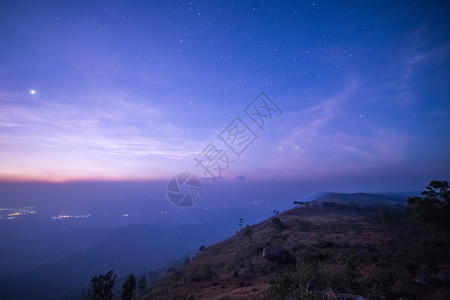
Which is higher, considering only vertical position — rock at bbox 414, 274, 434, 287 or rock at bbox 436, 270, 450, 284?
rock at bbox 436, 270, 450, 284

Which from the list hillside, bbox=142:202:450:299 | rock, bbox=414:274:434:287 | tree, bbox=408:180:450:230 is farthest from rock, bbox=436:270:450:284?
tree, bbox=408:180:450:230

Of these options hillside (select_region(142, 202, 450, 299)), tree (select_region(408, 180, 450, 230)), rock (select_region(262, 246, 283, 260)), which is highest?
tree (select_region(408, 180, 450, 230))

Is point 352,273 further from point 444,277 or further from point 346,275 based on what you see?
point 444,277

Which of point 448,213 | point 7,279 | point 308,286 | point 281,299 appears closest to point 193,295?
point 281,299

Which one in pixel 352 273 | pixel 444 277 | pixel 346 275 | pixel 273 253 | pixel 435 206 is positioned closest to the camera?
pixel 352 273

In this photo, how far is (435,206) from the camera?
25.9 meters

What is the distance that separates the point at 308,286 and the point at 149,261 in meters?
207

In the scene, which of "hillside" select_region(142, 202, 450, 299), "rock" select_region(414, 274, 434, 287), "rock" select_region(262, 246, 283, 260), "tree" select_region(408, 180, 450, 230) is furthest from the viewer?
"rock" select_region(262, 246, 283, 260)

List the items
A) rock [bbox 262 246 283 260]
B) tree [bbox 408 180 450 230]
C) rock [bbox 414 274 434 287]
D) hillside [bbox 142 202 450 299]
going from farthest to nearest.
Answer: rock [bbox 262 246 283 260] < tree [bbox 408 180 450 230] < rock [bbox 414 274 434 287] < hillside [bbox 142 202 450 299]

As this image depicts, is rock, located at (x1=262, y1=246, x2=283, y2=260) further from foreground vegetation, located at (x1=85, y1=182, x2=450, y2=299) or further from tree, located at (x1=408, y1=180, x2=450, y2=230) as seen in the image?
tree, located at (x1=408, y1=180, x2=450, y2=230)

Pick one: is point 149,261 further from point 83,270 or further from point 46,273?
point 46,273

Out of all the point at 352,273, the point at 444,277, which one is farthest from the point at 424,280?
the point at 352,273

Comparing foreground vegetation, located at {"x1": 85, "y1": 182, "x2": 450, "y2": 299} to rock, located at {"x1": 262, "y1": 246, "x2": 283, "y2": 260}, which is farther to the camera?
rock, located at {"x1": 262, "y1": 246, "x2": 283, "y2": 260}

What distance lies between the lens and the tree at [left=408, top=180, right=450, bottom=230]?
982 inches
